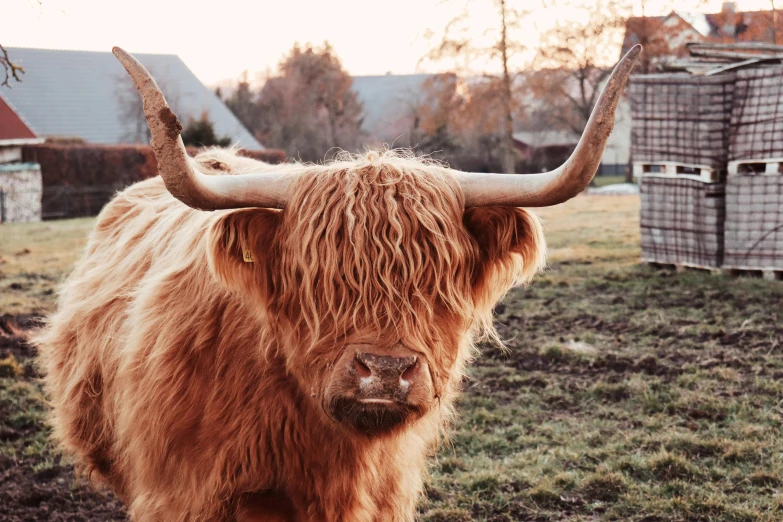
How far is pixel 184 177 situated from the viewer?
90.1 inches

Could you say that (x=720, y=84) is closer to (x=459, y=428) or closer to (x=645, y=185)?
(x=645, y=185)

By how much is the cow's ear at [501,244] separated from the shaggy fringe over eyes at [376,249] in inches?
0.5

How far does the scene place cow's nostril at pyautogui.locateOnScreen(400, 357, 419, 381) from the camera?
223 cm

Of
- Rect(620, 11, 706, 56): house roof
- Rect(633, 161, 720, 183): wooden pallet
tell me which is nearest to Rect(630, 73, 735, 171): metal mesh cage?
Rect(633, 161, 720, 183): wooden pallet

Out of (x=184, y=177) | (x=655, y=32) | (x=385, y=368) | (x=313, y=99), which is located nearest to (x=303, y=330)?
(x=385, y=368)

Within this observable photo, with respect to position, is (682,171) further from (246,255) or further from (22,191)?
(22,191)

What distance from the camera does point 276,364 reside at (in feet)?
8.69

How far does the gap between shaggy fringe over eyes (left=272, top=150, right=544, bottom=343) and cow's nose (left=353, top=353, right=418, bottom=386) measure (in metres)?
0.14

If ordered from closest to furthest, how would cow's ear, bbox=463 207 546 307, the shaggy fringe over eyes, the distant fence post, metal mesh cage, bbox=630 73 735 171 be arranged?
the shaggy fringe over eyes < cow's ear, bbox=463 207 546 307 < metal mesh cage, bbox=630 73 735 171 < the distant fence post

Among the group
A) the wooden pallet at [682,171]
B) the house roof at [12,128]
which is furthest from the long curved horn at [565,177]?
the house roof at [12,128]

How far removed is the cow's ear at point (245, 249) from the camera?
100 inches

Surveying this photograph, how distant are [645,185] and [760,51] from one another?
9.75 ft

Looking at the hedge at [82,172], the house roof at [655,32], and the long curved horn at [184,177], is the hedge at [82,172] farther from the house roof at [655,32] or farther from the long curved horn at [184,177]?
the long curved horn at [184,177]

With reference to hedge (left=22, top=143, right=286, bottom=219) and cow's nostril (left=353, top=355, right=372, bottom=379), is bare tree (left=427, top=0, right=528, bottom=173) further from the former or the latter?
cow's nostril (left=353, top=355, right=372, bottom=379)
